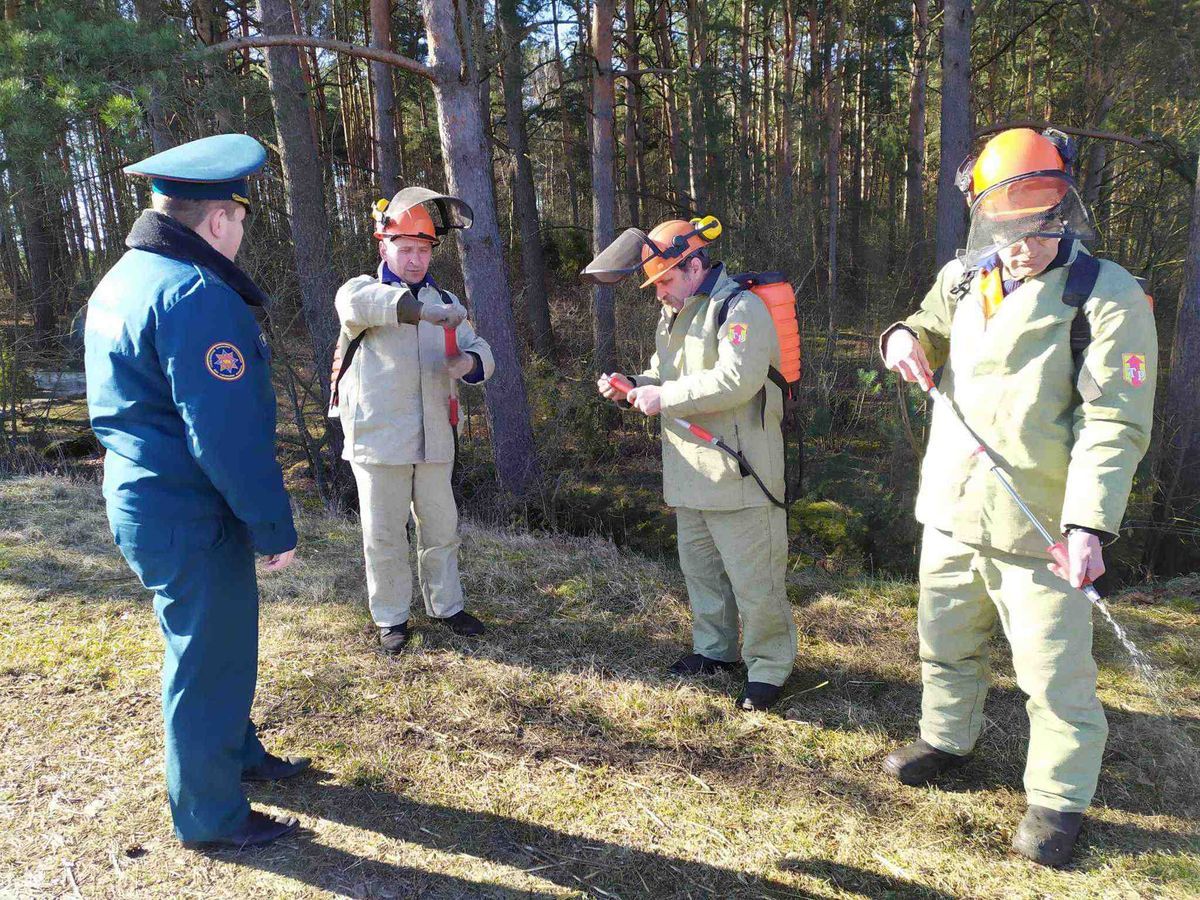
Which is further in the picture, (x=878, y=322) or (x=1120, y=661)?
(x=878, y=322)

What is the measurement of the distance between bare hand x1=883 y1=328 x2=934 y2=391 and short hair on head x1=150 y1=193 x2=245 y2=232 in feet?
7.64

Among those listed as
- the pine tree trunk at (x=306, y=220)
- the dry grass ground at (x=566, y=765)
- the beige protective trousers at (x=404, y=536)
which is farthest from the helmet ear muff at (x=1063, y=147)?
the pine tree trunk at (x=306, y=220)

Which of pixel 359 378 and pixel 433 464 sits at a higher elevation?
→ pixel 359 378

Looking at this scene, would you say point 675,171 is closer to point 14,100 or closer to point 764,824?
point 14,100

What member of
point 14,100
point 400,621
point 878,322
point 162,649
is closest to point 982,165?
point 400,621

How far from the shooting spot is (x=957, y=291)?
286 centimetres

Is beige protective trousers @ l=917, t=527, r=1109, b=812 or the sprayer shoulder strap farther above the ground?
the sprayer shoulder strap

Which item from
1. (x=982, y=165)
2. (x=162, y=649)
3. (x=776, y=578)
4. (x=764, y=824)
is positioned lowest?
(x=764, y=824)

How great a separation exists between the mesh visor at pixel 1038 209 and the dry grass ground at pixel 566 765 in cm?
200

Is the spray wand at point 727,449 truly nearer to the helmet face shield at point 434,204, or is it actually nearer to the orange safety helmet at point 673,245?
the orange safety helmet at point 673,245

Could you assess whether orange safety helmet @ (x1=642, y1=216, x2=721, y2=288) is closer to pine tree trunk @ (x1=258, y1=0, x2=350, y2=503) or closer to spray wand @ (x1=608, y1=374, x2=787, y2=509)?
spray wand @ (x1=608, y1=374, x2=787, y2=509)

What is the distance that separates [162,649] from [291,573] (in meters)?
1.11

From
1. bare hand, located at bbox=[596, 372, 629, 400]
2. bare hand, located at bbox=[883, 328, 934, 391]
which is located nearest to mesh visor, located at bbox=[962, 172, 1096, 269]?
bare hand, located at bbox=[883, 328, 934, 391]

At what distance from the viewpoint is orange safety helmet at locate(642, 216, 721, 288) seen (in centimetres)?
339
